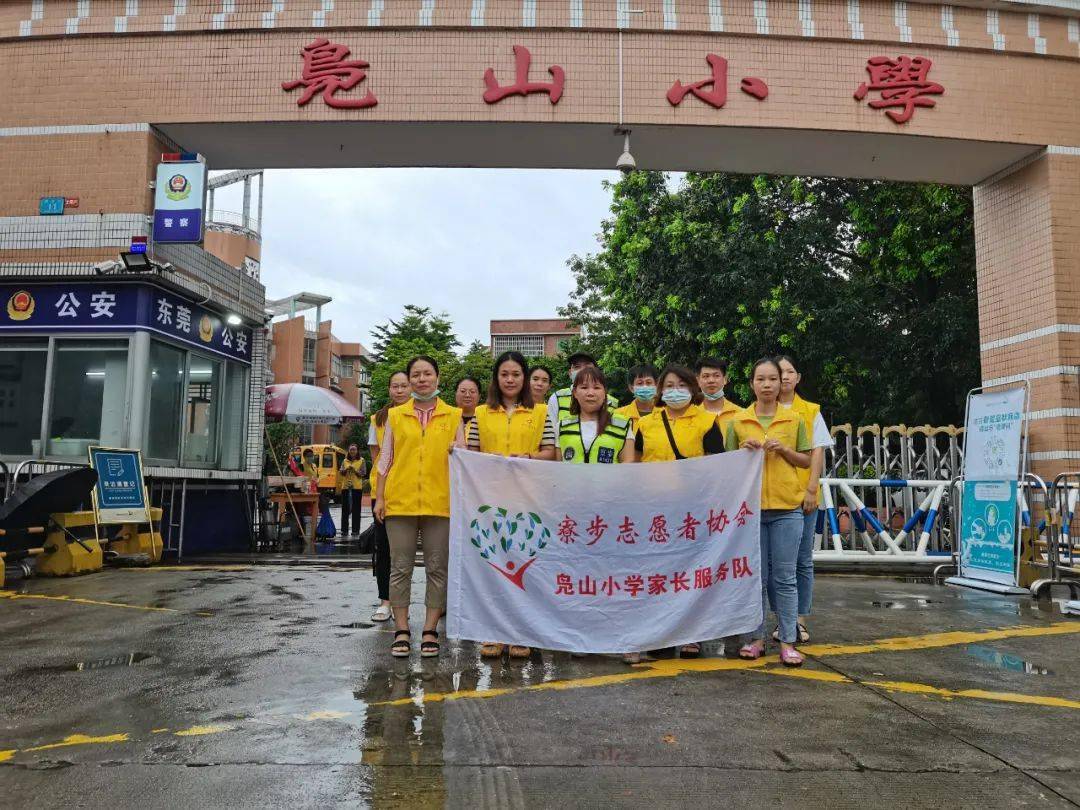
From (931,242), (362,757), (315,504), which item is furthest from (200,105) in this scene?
(931,242)

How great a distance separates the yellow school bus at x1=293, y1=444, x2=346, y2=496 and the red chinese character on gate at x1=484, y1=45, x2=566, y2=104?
8832 millimetres

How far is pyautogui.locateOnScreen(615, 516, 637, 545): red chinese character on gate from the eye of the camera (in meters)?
4.79

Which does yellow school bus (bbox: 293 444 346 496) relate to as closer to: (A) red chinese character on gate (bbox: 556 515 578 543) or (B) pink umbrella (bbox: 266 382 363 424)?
(B) pink umbrella (bbox: 266 382 363 424)

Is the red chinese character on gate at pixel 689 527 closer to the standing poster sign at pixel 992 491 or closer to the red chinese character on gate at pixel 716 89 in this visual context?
the standing poster sign at pixel 992 491

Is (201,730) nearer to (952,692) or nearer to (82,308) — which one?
(952,692)

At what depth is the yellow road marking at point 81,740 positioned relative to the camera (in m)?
3.13

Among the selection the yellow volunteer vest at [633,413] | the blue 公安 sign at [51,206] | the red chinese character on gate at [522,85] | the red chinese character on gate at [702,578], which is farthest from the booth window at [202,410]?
the red chinese character on gate at [702,578]

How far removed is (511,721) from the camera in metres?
3.48

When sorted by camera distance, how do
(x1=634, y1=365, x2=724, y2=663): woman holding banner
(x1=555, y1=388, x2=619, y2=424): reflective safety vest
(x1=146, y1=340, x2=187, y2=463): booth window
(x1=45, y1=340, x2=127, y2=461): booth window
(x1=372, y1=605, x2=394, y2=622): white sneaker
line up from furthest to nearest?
1. (x1=146, y1=340, x2=187, y2=463): booth window
2. (x1=45, y1=340, x2=127, y2=461): booth window
3. (x1=372, y1=605, x2=394, y2=622): white sneaker
4. (x1=555, y1=388, x2=619, y2=424): reflective safety vest
5. (x1=634, y1=365, x2=724, y2=663): woman holding banner

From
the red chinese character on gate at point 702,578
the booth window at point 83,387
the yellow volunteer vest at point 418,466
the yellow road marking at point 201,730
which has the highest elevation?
the booth window at point 83,387

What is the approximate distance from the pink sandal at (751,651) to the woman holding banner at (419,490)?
5.93 feet

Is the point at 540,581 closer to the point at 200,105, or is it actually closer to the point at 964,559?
the point at 964,559

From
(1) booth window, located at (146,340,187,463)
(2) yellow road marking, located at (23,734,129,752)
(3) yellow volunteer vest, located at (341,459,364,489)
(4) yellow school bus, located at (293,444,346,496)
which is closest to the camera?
(2) yellow road marking, located at (23,734,129,752)

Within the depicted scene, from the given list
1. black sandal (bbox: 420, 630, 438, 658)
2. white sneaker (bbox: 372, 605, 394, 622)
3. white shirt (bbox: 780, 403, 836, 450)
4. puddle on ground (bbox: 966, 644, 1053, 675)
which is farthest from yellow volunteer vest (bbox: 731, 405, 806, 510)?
white sneaker (bbox: 372, 605, 394, 622)
